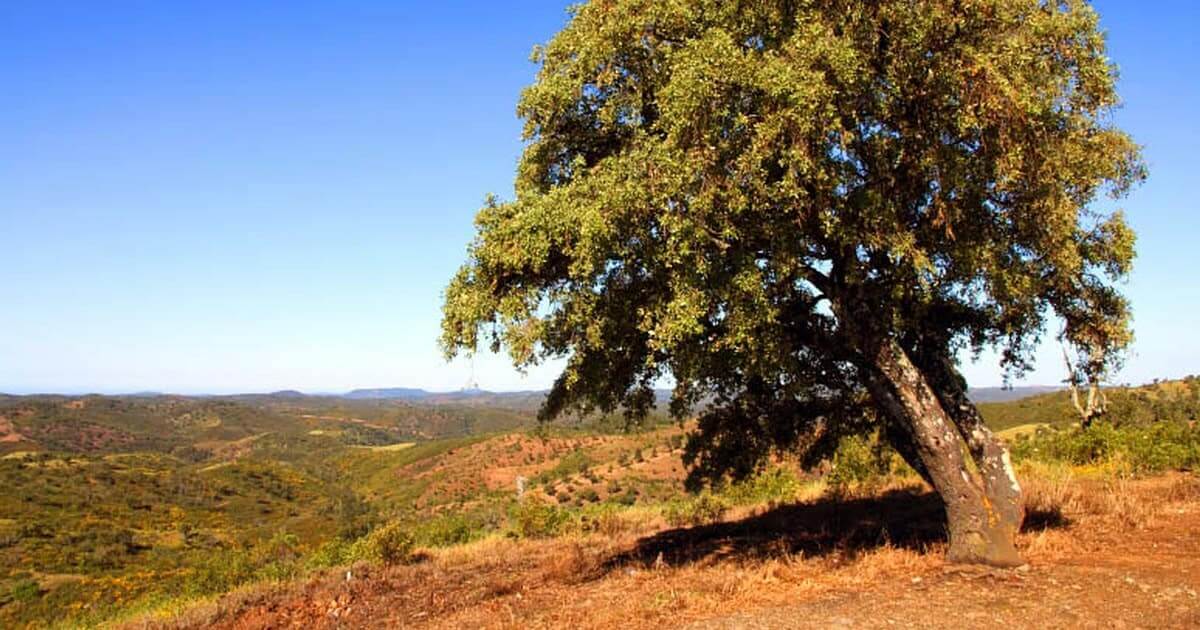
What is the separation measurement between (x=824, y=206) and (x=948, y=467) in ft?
14.4

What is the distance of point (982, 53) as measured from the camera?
28.8 feet

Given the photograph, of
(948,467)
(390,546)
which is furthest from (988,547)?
(390,546)

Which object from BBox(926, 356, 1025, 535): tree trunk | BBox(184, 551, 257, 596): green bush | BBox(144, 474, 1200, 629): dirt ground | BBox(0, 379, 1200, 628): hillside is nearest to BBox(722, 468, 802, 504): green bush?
BBox(0, 379, 1200, 628): hillside

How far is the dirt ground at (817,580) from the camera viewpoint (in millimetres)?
8266

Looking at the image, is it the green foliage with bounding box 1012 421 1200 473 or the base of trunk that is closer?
the base of trunk

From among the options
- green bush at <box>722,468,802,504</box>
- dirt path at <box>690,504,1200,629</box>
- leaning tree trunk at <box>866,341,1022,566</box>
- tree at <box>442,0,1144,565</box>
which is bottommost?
green bush at <box>722,468,802,504</box>

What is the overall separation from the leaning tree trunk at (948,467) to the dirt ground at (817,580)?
0.49 metres

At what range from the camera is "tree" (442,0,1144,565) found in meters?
8.80

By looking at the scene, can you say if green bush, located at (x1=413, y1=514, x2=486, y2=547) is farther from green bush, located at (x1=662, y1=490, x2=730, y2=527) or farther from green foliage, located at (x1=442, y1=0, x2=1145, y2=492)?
green foliage, located at (x1=442, y1=0, x2=1145, y2=492)

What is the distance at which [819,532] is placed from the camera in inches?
565

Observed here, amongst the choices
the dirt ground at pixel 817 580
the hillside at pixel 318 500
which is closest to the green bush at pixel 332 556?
the hillside at pixel 318 500

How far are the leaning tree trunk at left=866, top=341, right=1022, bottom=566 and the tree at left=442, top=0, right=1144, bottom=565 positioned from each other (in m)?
0.03

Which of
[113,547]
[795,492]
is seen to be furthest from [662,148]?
[113,547]

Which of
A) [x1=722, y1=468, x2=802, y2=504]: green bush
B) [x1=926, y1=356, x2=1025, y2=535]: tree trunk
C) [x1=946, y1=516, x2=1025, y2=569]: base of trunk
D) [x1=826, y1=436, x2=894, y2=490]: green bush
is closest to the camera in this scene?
[x1=946, y1=516, x2=1025, y2=569]: base of trunk
